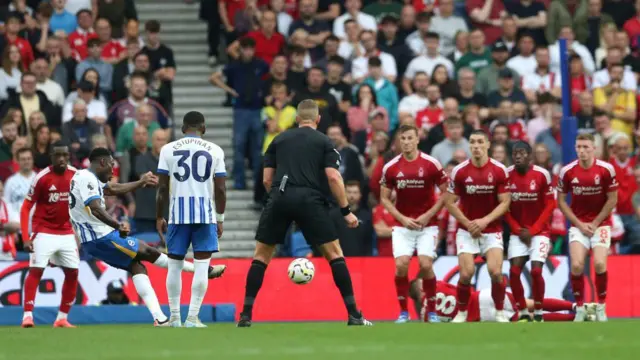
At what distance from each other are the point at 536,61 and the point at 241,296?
26.5 ft

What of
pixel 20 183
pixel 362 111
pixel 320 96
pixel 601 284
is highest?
pixel 320 96

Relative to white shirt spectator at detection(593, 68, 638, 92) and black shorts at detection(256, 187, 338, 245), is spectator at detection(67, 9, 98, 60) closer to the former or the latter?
white shirt spectator at detection(593, 68, 638, 92)

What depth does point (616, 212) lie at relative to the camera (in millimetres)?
23422

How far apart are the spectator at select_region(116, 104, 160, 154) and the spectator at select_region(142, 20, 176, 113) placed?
1294 millimetres

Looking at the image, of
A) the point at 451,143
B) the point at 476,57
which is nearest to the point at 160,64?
the point at 451,143

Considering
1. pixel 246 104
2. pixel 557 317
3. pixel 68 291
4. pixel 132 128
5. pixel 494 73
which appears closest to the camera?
pixel 68 291

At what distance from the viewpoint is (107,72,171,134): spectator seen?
2427cm

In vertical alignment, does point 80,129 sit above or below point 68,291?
above

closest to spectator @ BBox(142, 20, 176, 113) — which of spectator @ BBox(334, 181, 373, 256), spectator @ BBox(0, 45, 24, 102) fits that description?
spectator @ BBox(0, 45, 24, 102)

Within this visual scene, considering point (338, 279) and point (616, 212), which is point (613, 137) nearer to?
point (616, 212)

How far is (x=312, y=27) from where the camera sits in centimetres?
2688

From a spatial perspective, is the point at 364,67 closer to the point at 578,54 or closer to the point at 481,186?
the point at 578,54

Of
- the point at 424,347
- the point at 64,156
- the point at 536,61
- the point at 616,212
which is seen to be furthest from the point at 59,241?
the point at 536,61

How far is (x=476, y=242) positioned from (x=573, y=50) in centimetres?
916
